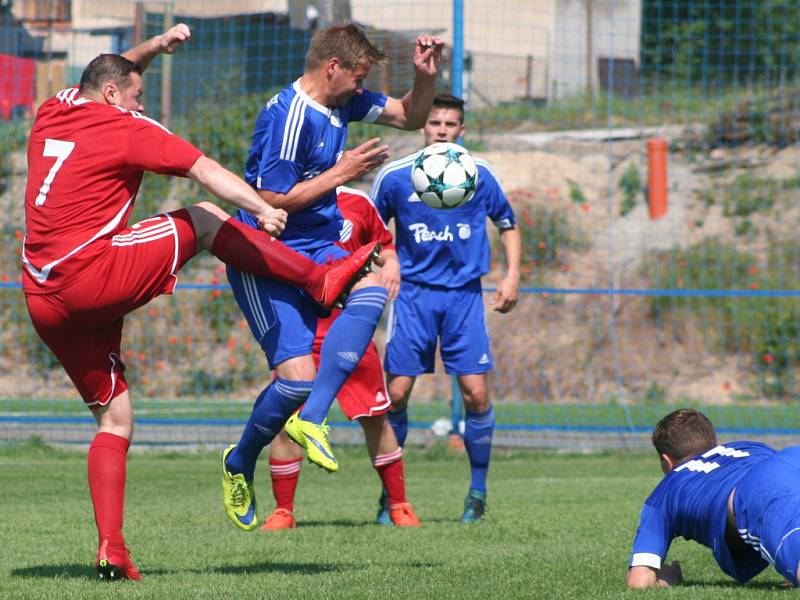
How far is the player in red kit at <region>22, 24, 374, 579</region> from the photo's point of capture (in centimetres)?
532

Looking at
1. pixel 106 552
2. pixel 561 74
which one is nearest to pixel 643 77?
pixel 561 74

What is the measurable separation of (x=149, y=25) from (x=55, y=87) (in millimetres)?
2288

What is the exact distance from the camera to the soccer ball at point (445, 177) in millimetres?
7285

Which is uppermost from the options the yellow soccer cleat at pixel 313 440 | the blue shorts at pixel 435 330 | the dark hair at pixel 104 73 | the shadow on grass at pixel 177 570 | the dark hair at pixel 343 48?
the dark hair at pixel 343 48

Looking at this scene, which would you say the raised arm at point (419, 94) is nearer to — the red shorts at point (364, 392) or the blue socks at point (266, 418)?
the blue socks at point (266, 418)

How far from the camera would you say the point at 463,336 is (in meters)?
8.55

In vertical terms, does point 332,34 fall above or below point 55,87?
below

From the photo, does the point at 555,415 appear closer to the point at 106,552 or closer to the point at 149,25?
the point at 149,25

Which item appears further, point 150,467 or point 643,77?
point 643,77

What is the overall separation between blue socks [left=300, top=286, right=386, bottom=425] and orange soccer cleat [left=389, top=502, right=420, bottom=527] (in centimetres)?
199

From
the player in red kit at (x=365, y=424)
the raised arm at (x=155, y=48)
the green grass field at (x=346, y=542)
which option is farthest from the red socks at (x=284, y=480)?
the raised arm at (x=155, y=48)

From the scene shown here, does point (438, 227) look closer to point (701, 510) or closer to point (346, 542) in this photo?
point (346, 542)

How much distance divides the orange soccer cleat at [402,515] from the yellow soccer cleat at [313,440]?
7.21 feet

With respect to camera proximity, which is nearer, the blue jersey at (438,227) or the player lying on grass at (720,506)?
the player lying on grass at (720,506)
